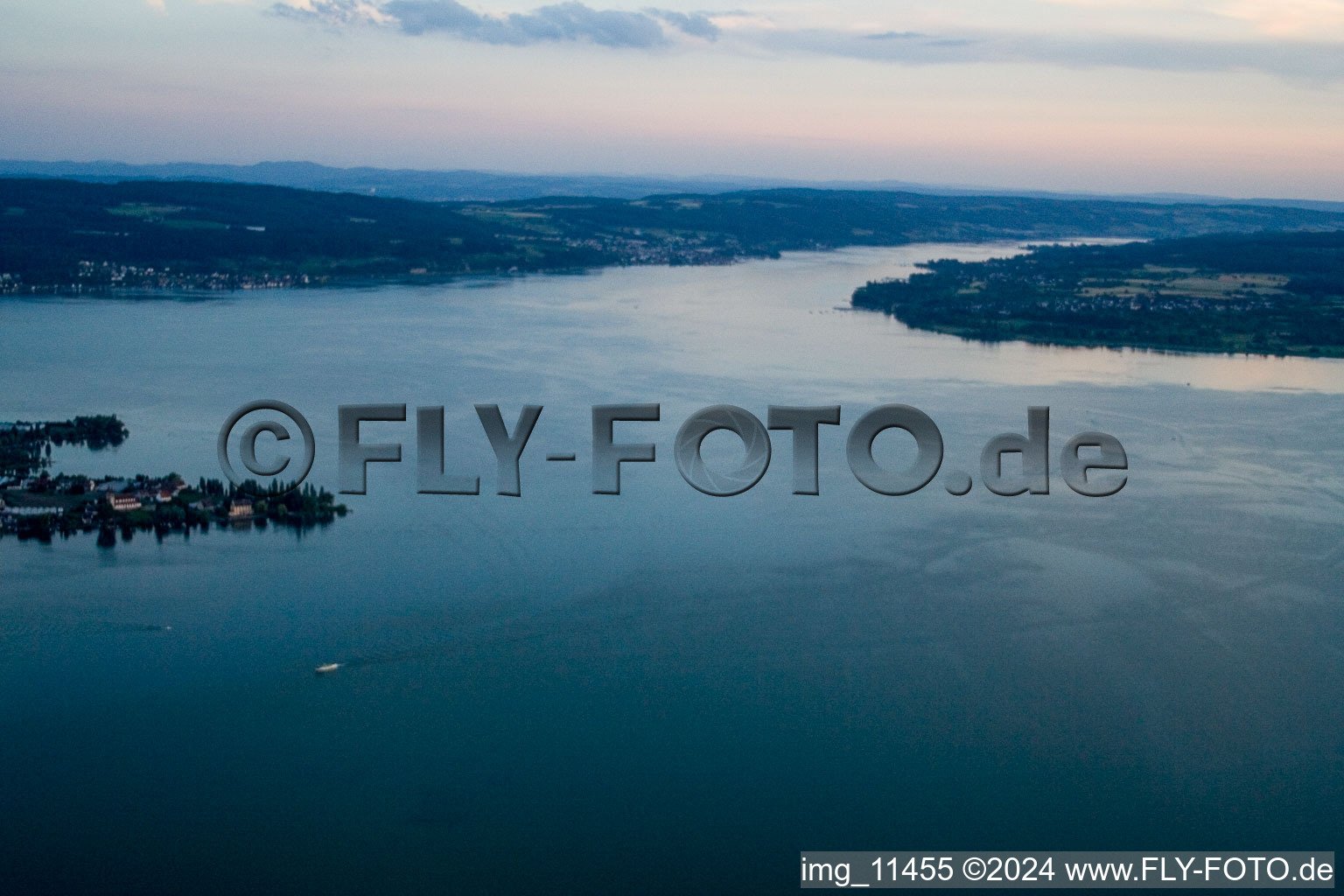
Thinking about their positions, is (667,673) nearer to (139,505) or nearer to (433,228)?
(139,505)

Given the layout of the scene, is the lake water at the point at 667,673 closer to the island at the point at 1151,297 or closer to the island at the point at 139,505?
the island at the point at 139,505

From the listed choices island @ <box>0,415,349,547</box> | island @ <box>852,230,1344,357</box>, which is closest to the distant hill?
island @ <box>852,230,1344,357</box>

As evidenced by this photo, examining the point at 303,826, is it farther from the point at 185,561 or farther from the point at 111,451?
the point at 111,451

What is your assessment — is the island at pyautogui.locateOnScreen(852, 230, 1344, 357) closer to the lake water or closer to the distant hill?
the lake water

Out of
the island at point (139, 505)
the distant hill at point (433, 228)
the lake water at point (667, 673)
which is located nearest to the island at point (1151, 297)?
the lake water at point (667, 673)

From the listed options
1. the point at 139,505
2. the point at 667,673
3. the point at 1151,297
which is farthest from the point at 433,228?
the point at 667,673

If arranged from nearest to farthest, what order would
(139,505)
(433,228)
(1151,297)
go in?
(139,505) < (1151,297) < (433,228)

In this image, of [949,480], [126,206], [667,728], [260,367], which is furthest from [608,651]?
[126,206]
